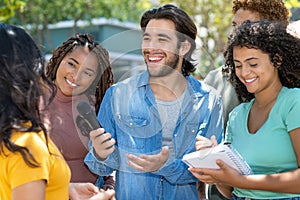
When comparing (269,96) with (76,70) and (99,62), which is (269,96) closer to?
(99,62)

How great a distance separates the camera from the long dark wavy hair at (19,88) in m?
1.68

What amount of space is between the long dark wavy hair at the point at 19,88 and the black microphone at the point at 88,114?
83cm

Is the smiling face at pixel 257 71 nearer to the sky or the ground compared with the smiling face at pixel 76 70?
nearer to the sky

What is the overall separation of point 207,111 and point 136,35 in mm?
538

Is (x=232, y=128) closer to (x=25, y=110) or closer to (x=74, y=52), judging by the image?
(x=74, y=52)

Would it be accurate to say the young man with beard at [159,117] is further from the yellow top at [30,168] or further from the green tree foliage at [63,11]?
the green tree foliage at [63,11]

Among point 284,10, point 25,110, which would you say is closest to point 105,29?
point 284,10

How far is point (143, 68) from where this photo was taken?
281 centimetres

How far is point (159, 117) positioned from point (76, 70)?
0.67 meters

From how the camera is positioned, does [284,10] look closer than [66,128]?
No

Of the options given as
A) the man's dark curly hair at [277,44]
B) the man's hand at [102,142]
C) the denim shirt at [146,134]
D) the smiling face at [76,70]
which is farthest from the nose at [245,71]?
the smiling face at [76,70]

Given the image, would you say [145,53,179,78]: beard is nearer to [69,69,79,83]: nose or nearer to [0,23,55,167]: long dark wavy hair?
[69,69,79,83]: nose

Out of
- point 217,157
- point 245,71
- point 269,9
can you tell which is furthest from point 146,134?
point 269,9

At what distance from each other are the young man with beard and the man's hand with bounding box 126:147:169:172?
5cm
